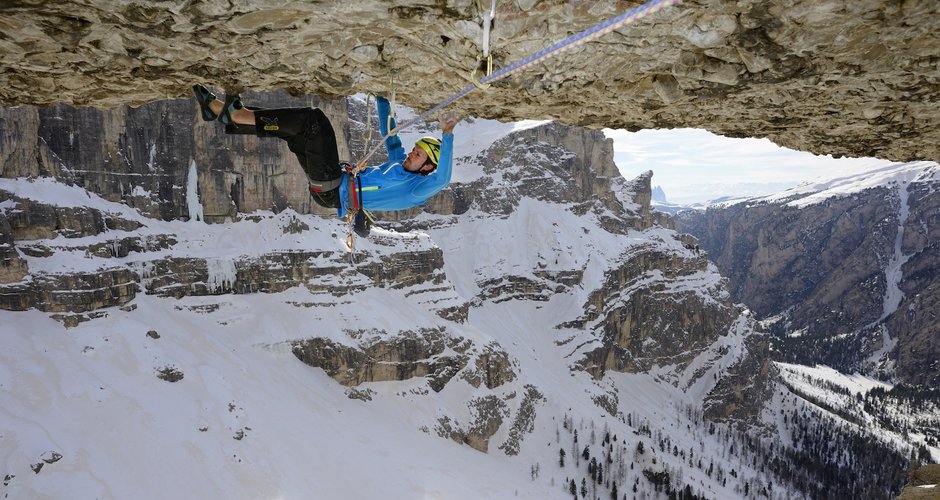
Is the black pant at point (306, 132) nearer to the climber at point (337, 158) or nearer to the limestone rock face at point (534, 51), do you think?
the climber at point (337, 158)

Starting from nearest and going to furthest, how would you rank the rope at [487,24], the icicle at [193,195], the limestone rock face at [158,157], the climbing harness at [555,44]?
1. the climbing harness at [555,44]
2. the rope at [487,24]
3. the limestone rock face at [158,157]
4. the icicle at [193,195]

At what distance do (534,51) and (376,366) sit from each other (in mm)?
61372

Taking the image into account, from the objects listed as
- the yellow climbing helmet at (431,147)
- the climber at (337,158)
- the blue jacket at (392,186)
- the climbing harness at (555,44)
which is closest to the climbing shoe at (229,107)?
the climber at (337,158)

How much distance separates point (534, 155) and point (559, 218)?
1569 cm

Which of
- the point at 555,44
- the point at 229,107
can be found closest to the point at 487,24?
the point at 555,44

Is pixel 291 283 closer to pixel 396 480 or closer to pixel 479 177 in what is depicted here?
pixel 396 480

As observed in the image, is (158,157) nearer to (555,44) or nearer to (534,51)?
(534,51)

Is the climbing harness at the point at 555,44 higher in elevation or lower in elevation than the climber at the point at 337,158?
higher

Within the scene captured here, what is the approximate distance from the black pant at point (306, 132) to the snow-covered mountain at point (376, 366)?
128ft

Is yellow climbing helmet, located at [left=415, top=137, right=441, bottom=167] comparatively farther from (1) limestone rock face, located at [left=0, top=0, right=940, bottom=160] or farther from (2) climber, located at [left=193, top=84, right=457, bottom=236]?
(1) limestone rock face, located at [left=0, top=0, right=940, bottom=160]

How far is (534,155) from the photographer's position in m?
131

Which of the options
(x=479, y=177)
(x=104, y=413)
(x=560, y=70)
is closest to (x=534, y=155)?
(x=479, y=177)

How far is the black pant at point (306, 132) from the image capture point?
25.9 feet

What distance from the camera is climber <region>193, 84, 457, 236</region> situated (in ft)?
25.6
